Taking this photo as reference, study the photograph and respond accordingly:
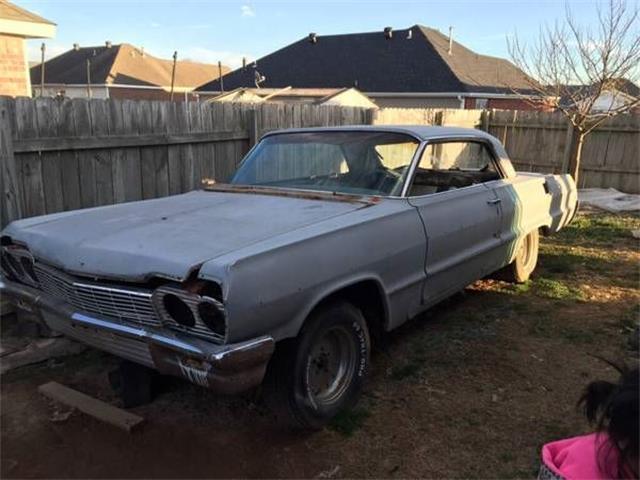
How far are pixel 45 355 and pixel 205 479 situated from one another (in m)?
2.13

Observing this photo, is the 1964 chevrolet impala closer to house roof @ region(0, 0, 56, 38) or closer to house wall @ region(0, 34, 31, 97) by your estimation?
house wall @ region(0, 34, 31, 97)

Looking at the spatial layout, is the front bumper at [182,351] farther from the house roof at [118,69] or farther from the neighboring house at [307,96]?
the house roof at [118,69]

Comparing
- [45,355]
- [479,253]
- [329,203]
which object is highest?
[329,203]

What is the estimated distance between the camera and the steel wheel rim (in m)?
3.22

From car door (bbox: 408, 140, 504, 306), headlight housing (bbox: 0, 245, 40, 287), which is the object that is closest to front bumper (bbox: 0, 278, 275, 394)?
headlight housing (bbox: 0, 245, 40, 287)

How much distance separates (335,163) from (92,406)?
7.77 ft

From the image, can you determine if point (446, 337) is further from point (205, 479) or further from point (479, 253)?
point (205, 479)

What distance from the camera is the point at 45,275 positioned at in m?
3.25

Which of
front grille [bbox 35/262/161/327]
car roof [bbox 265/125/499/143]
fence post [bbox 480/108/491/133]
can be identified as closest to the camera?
front grille [bbox 35/262/161/327]

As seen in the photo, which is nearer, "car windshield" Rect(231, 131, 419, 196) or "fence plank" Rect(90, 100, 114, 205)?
"car windshield" Rect(231, 131, 419, 196)

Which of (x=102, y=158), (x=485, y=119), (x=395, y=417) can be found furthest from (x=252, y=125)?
(x=485, y=119)

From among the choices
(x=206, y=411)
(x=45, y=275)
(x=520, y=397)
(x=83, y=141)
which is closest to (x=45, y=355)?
(x=45, y=275)

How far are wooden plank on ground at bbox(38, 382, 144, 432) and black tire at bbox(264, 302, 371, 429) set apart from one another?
0.83 metres

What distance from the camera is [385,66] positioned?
89.6 feet
